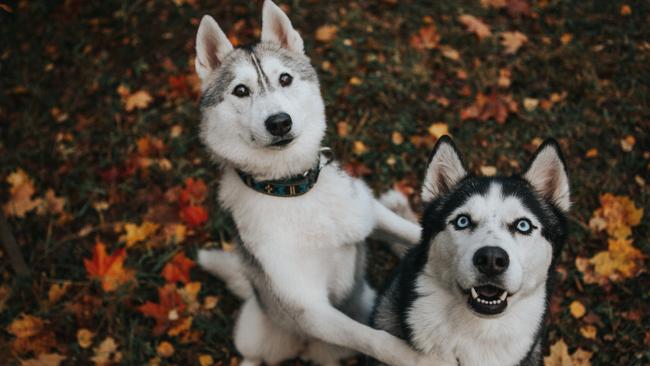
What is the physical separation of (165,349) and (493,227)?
2.67 m

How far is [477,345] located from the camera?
241 cm

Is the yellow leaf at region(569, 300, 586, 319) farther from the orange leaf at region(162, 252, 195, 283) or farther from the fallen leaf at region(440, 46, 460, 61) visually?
the orange leaf at region(162, 252, 195, 283)

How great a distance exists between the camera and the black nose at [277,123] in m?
2.67

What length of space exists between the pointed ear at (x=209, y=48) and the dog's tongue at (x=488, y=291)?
2086 millimetres

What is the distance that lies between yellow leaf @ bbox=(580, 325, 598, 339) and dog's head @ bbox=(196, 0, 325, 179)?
7.25 feet

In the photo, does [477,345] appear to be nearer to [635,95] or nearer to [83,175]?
[635,95]

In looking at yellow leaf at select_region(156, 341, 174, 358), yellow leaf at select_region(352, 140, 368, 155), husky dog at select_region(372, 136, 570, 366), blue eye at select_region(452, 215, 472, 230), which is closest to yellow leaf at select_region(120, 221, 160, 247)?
yellow leaf at select_region(156, 341, 174, 358)

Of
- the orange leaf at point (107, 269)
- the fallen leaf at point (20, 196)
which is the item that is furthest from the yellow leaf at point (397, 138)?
the fallen leaf at point (20, 196)

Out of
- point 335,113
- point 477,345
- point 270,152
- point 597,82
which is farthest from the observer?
point 335,113

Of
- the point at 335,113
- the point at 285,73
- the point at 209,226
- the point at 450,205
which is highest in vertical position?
the point at 285,73

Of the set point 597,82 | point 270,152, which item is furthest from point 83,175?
point 597,82

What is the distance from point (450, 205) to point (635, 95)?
3168 mm

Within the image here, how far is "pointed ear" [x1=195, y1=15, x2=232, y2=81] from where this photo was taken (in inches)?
116

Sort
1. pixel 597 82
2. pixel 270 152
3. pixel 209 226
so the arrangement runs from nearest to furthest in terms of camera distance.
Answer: pixel 270 152, pixel 209 226, pixel 597 82
